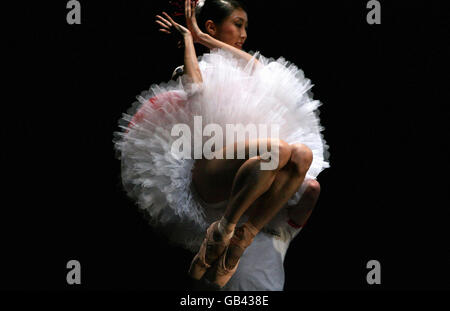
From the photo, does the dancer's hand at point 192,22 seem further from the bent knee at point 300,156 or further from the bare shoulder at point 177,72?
the bent knee at point 300,156

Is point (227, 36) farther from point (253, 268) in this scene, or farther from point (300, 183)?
point (253, 268)

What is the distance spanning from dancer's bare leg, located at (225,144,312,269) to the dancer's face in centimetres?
64

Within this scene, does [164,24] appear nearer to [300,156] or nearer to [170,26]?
[170,26]

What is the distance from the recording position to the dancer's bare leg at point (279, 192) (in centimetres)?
239

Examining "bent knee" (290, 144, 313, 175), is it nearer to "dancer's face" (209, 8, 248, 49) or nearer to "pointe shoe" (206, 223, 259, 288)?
"pointe shoe" (206, 223, 259, 288)

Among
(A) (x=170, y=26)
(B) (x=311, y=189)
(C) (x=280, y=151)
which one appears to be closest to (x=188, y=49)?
(A) (x=170, y=26)

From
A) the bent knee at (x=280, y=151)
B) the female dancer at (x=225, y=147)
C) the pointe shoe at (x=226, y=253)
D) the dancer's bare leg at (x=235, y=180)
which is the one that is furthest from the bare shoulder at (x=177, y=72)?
the pointe shoe at (x=226, y=253)

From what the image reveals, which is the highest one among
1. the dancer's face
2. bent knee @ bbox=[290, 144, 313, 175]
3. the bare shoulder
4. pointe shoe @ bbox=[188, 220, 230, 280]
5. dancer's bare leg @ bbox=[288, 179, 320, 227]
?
the dancer's face

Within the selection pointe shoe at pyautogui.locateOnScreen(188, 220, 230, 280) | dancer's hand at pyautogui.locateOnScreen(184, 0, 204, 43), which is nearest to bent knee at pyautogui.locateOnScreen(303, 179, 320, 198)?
pointe shoe at pyautogui.locateOnScreen(188, 220, 230, 280)

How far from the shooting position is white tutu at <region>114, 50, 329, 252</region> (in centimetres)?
250

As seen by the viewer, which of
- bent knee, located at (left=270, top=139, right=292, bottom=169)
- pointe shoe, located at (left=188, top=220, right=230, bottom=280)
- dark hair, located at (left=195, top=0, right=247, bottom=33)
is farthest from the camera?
dark hair, located at (left=195, top=0, right=247, bottom=33)

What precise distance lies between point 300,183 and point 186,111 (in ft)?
1.80

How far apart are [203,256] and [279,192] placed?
0.40m

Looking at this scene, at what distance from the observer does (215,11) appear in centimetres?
275
